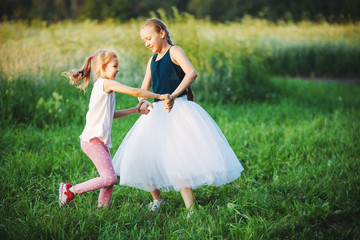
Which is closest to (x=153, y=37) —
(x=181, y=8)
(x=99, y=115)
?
(x=99, y=115)

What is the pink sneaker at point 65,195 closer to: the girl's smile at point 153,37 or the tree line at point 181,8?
the girl's smile at point 153,37

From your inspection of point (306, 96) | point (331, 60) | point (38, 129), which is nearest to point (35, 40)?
point (38, 129)

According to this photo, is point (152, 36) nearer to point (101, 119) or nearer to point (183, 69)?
point (183, 69)

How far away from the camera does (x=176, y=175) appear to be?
96.5 inches

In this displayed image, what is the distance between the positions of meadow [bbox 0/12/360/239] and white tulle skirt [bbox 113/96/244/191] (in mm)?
262

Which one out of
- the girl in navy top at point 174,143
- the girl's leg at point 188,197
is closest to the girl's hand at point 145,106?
the girl in navy top at point 174,143

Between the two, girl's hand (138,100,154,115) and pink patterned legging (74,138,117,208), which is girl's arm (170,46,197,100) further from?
pink patterned legging (74,138,117,208)

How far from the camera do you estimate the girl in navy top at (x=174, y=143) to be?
2.48 metres

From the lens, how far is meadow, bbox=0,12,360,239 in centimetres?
244

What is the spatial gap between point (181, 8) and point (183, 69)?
15562 millimetres

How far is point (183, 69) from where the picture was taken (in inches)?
102

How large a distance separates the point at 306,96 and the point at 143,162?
5391 mm

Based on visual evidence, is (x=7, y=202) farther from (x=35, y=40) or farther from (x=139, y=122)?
(x=35, y=40)

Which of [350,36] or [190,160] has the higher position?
[190,160]
